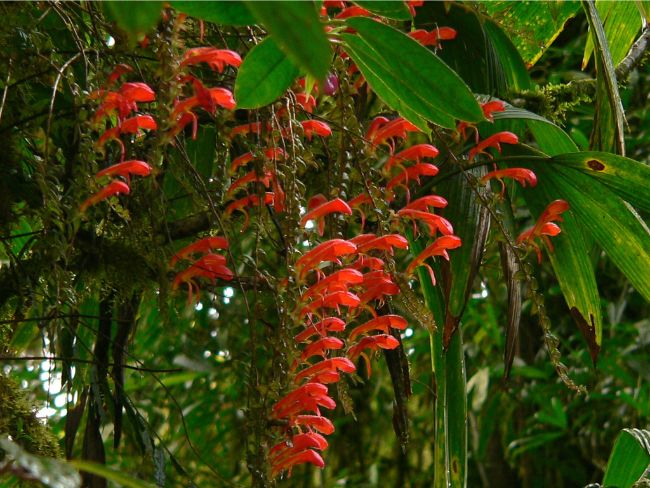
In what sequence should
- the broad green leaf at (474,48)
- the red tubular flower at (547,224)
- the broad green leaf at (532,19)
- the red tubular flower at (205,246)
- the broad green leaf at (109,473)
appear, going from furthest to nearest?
the broad green leaf at (532,19)
the broad green leaf at (474,48)
the red tubular flower at (547,224)
the red tubular flower at (205,246)
the broad green leaf at (109,473)

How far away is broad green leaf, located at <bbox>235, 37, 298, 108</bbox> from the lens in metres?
0.64

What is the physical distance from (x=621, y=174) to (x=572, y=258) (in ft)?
0.43

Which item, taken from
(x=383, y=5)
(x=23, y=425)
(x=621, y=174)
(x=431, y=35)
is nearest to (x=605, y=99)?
(x=621, y=174)

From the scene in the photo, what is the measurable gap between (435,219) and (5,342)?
55 centimetres

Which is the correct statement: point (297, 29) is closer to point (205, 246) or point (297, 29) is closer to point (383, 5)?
point (383, 5)

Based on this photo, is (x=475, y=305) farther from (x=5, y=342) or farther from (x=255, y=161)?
(x=255, y=161)

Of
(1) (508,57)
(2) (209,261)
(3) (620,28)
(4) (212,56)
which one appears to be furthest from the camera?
(3) (620,28)

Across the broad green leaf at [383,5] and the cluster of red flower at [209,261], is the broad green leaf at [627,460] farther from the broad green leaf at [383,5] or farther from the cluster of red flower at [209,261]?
the broad green leaf at [383,5]

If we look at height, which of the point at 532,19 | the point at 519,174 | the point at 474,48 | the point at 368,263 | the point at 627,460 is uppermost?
the point at 532,19

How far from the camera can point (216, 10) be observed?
558 millimetres

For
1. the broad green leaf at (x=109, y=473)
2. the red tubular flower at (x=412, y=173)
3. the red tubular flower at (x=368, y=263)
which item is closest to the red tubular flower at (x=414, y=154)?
the red tubular flower at (x=412, y=173)

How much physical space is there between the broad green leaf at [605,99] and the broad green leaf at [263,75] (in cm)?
43

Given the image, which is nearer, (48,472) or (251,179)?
(48,472)

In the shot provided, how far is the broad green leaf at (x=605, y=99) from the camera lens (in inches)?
37.5
